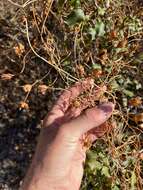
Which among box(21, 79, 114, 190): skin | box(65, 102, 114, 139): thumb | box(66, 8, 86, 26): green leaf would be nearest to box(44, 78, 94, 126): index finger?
box(21, 79, 114, 190): skin

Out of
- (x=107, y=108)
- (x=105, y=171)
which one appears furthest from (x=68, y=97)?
(x=105, y=171)

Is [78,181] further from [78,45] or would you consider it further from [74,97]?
[78,45]

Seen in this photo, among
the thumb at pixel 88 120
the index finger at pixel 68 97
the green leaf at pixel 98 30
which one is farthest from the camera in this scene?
the green leaf at pixel 98 30

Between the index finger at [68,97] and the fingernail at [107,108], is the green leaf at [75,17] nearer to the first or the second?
the index finger at [68,97]

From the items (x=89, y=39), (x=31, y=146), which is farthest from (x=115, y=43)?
(x=31, y=146)

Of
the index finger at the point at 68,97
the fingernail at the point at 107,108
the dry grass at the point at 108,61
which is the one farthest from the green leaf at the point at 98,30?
the fingernail at the point at 107,108

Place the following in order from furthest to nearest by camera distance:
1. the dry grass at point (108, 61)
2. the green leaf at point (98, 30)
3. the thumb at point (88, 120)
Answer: the green leaf at point (98, 30), the dry grass at point (108, 61), the thumb at point (88, 120)

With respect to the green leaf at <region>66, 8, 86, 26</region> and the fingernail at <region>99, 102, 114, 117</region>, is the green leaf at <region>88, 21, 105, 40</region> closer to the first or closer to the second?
the green leaf at <region>66, 8, 86, 26</region>

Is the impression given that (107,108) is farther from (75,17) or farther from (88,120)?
(75,17)
